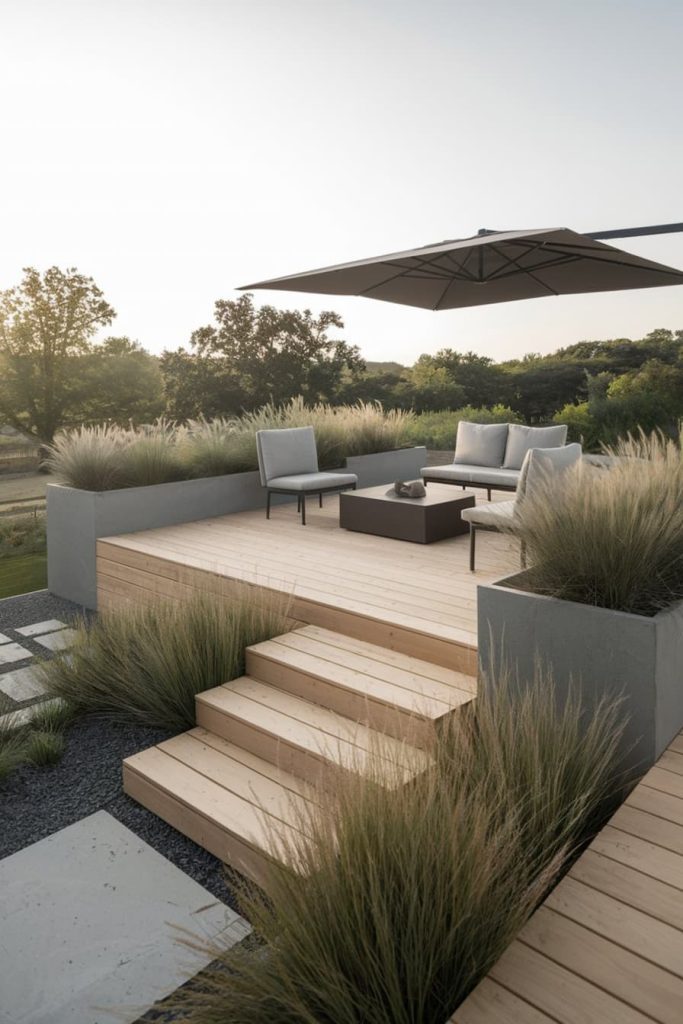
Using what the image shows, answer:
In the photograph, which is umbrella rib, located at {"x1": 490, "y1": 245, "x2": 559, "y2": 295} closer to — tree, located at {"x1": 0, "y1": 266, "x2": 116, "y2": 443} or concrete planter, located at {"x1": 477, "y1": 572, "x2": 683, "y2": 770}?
concrete planter, located at {"x1": 477, "y1": 572, "x2": 683, "y2": 770}

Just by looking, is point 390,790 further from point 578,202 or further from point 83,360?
point 83,360

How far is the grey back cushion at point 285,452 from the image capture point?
19.9 ft

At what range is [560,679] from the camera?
98.8 inches

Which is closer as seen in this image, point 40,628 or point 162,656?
point 162,656

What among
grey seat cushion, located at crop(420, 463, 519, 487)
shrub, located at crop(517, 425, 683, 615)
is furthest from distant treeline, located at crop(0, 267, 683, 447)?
shrub, located at crop(517, 425, 683, 615)

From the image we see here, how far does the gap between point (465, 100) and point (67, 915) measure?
363 inches

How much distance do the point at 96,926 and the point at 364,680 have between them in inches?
53.3

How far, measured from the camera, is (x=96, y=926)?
209 centimetres

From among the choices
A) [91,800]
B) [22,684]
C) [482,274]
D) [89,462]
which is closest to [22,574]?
[89,462]

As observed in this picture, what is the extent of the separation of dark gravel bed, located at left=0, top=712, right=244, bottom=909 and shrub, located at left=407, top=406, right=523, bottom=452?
7.54 meters

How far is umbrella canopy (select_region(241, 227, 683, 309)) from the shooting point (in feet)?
15.8

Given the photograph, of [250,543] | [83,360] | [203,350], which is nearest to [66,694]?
[250,543]

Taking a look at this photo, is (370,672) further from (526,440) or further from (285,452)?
(526,440)

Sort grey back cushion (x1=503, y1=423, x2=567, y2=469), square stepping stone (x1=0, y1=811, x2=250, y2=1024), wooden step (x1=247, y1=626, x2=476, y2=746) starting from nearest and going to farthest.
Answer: square stepping stone (x1=0, y1=811, x2=250, y2=1024), wooden step (x1=247, y1=626, x2=476, y2=746), grey back cushion (x1=503, y1=423, x2=567, y2=469)
